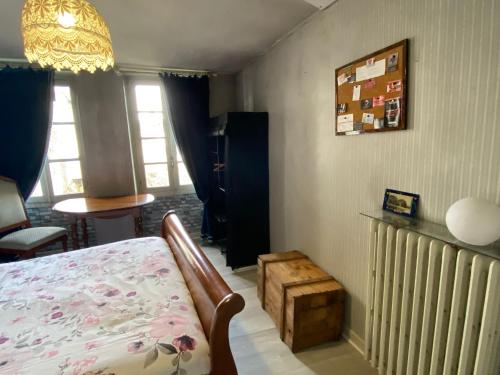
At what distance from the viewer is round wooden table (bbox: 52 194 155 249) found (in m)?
2.69

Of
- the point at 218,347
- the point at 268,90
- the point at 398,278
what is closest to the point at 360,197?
the point at 398,278

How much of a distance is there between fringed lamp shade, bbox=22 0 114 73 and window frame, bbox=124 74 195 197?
208cm

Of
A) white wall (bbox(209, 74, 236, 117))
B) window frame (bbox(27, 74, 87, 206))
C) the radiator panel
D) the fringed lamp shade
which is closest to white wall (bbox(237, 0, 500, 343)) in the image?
the radiator panel

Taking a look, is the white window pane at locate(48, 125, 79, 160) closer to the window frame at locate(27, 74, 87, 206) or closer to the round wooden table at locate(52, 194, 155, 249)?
the window frame at locate(27, 74, 87, 206)

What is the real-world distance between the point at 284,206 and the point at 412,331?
5.12 ft

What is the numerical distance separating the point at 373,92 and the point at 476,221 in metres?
0.86

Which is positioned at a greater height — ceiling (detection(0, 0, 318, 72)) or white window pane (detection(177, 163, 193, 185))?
ceiling (detection(0, 0, 318, 72))

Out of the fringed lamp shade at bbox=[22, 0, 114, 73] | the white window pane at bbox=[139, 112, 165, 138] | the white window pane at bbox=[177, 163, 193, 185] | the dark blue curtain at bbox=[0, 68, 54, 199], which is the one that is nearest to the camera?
the fringed lamp shade at bbox=[22, 0, 114, 73]

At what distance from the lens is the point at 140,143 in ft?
11.5

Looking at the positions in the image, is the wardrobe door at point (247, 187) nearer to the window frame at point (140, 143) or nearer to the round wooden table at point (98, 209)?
the round wooden table at point (98, 209)

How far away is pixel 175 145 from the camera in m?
3.69

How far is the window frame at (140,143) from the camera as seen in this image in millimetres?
3375

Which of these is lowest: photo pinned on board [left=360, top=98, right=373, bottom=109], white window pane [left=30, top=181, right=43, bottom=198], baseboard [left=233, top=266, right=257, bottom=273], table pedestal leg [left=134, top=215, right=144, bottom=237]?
baseboard [left=233, top=266, right=257, bottom=273]

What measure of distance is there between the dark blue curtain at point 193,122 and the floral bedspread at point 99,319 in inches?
74.4
